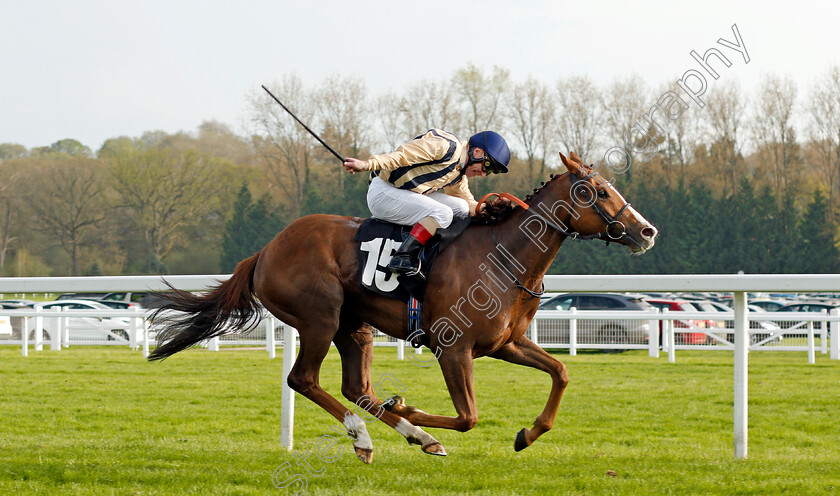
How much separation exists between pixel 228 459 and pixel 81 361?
29.6ft

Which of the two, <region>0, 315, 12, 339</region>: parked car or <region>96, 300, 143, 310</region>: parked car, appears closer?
<region>0, 315, 12, 339</region>: parked car

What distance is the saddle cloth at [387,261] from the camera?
4375mm

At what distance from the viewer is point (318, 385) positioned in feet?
15.1

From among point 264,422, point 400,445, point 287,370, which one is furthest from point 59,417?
point 400,445

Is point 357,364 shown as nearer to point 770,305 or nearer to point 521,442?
point 521,442

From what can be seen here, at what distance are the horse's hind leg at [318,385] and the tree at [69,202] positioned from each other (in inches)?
1497

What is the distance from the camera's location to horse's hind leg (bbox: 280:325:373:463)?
445 cm

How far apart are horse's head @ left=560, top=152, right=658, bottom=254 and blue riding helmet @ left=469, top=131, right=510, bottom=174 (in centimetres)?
35

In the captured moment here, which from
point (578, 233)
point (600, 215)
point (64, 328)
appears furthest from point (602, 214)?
point (64, 328)

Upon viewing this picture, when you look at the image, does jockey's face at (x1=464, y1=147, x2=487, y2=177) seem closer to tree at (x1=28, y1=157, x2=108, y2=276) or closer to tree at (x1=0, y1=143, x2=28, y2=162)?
tree at (x1=28, y1=157, x2=108, y2=276)

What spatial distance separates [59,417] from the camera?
6891 millimetres

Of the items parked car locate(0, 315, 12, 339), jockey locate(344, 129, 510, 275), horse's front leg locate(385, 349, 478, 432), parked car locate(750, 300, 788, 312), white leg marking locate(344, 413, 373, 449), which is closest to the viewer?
horse's front leg locate(385, 349, 478, 432)

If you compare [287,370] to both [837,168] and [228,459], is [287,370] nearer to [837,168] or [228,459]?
[228,459]

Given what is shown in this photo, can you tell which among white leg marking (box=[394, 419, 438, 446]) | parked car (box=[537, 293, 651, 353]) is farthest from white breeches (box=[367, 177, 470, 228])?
parked car (box=[537, 293, 651, 353])
